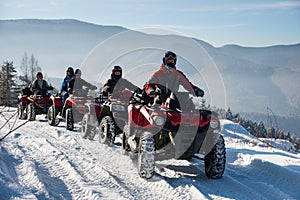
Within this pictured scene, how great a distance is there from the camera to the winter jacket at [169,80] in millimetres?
7914

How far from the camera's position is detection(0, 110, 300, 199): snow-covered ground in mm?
5857

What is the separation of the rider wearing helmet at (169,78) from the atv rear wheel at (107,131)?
2.49m


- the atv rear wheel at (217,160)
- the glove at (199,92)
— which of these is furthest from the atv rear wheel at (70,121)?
the atv rear wheel at (217,160)

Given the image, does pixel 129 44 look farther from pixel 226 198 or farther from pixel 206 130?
pixel 226 198

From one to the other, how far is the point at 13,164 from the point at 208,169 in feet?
11.9

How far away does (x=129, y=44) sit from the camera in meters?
7.75

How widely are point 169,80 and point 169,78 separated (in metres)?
0.04

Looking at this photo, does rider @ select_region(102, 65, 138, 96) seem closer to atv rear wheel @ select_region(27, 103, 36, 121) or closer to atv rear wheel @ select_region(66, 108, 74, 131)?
atv rear wheel @ select_region(66, 108, 74, 131)

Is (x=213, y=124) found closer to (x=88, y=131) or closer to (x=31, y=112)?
(x=88, y=131)

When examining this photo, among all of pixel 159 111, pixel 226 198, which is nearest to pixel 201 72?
pixel 159 111

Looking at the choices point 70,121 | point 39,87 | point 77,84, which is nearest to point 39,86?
point 39,87

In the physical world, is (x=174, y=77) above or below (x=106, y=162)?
above

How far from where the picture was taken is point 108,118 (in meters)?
10.2

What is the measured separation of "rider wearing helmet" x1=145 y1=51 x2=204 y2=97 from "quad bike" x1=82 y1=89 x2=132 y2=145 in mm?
2134
